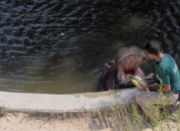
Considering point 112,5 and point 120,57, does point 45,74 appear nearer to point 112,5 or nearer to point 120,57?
point 120,57

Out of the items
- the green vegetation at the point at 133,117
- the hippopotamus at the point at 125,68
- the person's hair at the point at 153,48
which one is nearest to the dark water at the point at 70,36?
the hippopotamus at the point at 125,68

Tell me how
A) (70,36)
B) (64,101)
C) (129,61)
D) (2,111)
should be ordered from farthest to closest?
(70,36)
(129,61)
(64,101)
(2,111)

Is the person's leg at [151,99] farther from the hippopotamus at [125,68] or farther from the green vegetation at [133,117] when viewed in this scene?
the hippopotamus at [125,68]

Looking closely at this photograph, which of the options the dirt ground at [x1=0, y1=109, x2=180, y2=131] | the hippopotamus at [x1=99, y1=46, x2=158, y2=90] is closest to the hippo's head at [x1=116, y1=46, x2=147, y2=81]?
the hippopotamus at [x1=99, y1=46, x2=158, y2=90]

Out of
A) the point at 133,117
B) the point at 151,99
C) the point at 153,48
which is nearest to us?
the point at 153,48

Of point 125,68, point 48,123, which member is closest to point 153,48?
point 125,68

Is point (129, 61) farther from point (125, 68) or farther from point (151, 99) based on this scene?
point (151, 99)

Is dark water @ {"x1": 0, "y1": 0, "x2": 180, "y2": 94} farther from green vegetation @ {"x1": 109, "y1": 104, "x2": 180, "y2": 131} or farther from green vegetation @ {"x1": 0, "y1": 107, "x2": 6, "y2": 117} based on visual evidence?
green vegetation @ {"x1": 109, "y1": 104, "x2": 180, "y2": 131}

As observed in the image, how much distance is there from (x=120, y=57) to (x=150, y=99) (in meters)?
1.48

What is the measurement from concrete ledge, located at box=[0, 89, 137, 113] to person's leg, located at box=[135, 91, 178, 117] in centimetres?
31

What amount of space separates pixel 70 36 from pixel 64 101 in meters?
3.59

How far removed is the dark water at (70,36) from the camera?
7.83m

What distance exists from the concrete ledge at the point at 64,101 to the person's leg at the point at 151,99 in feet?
1.01

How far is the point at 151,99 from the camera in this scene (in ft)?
17.6
